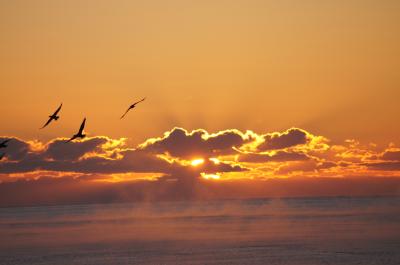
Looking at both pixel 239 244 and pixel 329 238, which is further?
pixel 329 238

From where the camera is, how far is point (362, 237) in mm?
123562

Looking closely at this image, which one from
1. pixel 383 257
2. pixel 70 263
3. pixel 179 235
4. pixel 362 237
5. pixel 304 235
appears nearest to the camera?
pixel 383 257

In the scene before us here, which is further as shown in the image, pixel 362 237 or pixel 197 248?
pixel 362 237

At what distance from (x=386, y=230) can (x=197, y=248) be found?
163ft

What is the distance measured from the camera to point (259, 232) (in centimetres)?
14475

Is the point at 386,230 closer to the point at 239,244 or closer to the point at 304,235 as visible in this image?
the point at 304,235

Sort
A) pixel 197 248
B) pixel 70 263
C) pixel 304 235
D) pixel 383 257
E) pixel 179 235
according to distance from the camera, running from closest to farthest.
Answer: pixel 383 257 < pixel 70 263 < pixel 197 248 < pixel 304 235 < pixel 179 235

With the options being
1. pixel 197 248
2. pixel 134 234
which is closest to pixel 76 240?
pixel 134 234

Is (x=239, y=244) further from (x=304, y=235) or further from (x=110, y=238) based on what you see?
(x=110, y=238)

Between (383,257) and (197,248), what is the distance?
33.5 m

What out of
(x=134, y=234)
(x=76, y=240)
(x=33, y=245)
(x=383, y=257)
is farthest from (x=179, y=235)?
(x=383, y=257)

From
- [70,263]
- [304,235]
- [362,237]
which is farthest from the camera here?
[304,235]

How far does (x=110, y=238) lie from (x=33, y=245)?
54.8ft

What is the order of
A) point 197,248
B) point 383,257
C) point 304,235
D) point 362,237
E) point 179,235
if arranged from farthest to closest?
point 179,235 → point 304,235 → point 362,237 → point 197,248 → point 383,257
